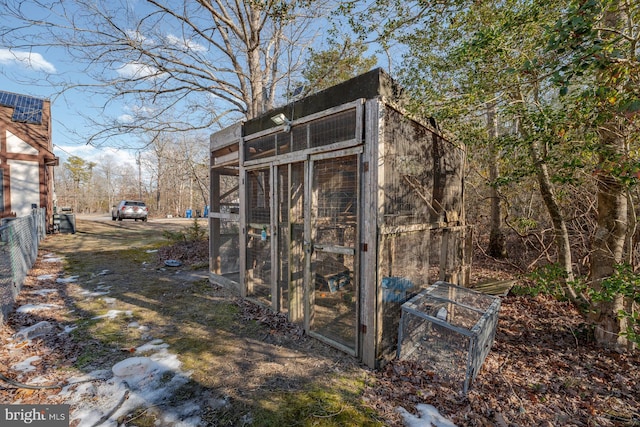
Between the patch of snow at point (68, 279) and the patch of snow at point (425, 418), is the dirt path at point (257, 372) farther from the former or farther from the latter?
the patch of snow at point (68, 279)

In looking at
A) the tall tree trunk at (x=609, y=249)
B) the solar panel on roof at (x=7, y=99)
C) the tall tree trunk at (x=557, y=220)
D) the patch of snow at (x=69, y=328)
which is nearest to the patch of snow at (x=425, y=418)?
the tall tree trunk at (x=609, y=249)

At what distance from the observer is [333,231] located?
3.83m

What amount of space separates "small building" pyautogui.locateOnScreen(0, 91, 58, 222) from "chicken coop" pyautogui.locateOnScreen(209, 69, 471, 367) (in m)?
12.7

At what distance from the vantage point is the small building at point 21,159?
11562 millimetres

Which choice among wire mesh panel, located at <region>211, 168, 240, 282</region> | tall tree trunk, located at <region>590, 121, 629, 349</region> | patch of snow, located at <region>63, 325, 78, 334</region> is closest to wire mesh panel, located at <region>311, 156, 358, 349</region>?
wire mesh panel, located at <region>211, 168, 240, 282</region>

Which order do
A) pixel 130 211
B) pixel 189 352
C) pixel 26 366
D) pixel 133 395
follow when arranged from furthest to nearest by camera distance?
pixel 130 211
pixel 189 352
pixel 26 366
pixel 133 395

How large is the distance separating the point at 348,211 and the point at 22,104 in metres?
17.5

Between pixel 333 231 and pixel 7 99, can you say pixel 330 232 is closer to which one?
pixel 333 231

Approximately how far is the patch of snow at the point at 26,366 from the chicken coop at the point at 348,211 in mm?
2796

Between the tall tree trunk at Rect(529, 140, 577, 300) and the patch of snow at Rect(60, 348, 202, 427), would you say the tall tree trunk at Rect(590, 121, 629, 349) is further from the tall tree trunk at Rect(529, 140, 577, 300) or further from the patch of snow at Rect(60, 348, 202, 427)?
the patch of snow at Rect(60, 348, 202, 427)

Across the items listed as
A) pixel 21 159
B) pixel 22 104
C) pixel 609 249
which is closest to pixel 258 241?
pixel 609 249

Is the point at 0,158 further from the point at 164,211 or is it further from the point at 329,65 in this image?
the point at 164,211

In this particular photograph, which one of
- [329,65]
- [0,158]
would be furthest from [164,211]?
[329,65]

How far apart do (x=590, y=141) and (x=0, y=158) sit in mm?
18590
